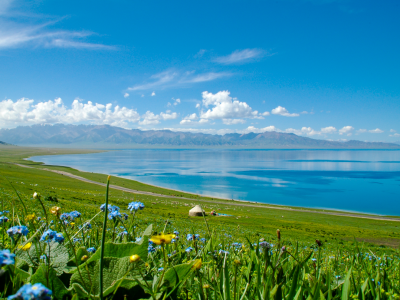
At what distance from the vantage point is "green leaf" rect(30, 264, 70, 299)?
156cm

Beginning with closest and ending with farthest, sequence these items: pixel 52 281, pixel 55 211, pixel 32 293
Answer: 1. pixel 32 293
2. pixel 52 281
3. pixel 55 211

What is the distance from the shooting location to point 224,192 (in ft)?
246

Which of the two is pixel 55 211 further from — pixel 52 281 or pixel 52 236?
pixel 52 281

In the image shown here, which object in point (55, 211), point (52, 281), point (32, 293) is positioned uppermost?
point (32, 293)

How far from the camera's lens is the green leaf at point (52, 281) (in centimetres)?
156

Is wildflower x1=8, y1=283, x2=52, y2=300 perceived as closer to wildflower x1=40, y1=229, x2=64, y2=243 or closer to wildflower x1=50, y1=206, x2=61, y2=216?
wildflower x1=50, y1=206, x2=61, y2=216

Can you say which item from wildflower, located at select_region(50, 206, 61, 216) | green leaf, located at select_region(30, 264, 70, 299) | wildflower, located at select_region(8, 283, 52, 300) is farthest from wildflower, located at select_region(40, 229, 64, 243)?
wildflower, located at select_region(8, 283, 52, 300)

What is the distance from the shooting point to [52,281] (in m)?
1.56

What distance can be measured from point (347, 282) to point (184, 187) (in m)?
81.5

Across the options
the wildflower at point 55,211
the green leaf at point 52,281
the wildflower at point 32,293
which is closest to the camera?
the wildflower at point 32,293

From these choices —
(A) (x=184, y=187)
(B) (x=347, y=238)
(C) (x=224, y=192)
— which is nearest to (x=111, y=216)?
(B) (x=347, y=238)

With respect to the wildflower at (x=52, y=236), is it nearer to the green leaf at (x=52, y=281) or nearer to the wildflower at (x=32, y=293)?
the green leaf at (x=52, y=281)

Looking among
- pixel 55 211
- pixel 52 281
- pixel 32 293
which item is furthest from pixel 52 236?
pixel 32 293

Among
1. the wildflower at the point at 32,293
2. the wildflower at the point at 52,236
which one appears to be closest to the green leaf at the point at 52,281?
the wildflower at the point at 52,236
